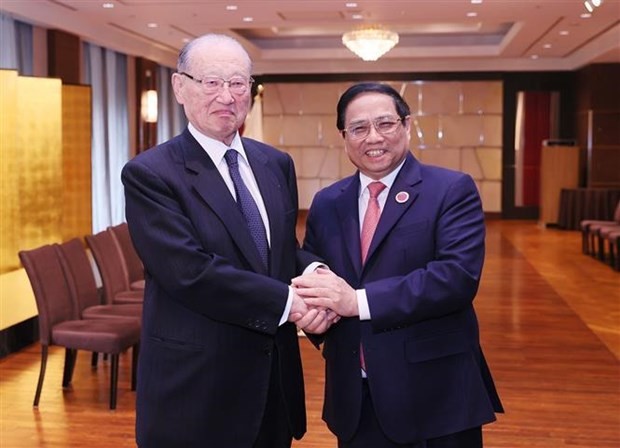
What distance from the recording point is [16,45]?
9883 millimetres

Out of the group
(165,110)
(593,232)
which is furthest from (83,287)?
(165,110)

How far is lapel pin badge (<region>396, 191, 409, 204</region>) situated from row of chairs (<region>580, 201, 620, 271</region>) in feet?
33.0

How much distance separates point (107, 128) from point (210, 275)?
10970mm

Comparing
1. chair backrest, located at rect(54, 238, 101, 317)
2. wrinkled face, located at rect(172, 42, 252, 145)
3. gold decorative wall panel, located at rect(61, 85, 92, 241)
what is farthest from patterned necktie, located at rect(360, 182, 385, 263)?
gold decorative wall panel, located at rect(61, 85, 92, 241)

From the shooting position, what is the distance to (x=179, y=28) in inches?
510

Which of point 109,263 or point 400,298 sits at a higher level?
point 400,298

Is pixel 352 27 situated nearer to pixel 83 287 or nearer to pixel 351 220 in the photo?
pixel 83 287

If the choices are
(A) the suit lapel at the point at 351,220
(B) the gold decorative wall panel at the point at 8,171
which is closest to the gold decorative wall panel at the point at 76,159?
(B) the gold decorative wall panel at the point at 8,171

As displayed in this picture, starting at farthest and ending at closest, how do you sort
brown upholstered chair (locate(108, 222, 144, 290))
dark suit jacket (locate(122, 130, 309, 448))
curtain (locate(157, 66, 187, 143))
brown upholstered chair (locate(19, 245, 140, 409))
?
curtain (locate(157, 66, 187, 143)) → brown upholstered chair (locate(108, 222, 144, 290)) → brown upholstered chair (locate(19, 245, 140, 409)) → dark suit jacket (locate(122, 130, 309, 448))

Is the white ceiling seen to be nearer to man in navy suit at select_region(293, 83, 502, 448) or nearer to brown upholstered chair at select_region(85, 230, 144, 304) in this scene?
brown upholstered chair at select_region(85, 230, 144, 304)

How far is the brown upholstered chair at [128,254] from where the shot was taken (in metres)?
7.32

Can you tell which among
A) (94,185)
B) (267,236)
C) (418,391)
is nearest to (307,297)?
(267,236)

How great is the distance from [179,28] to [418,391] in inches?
441

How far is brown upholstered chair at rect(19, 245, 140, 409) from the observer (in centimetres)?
574
